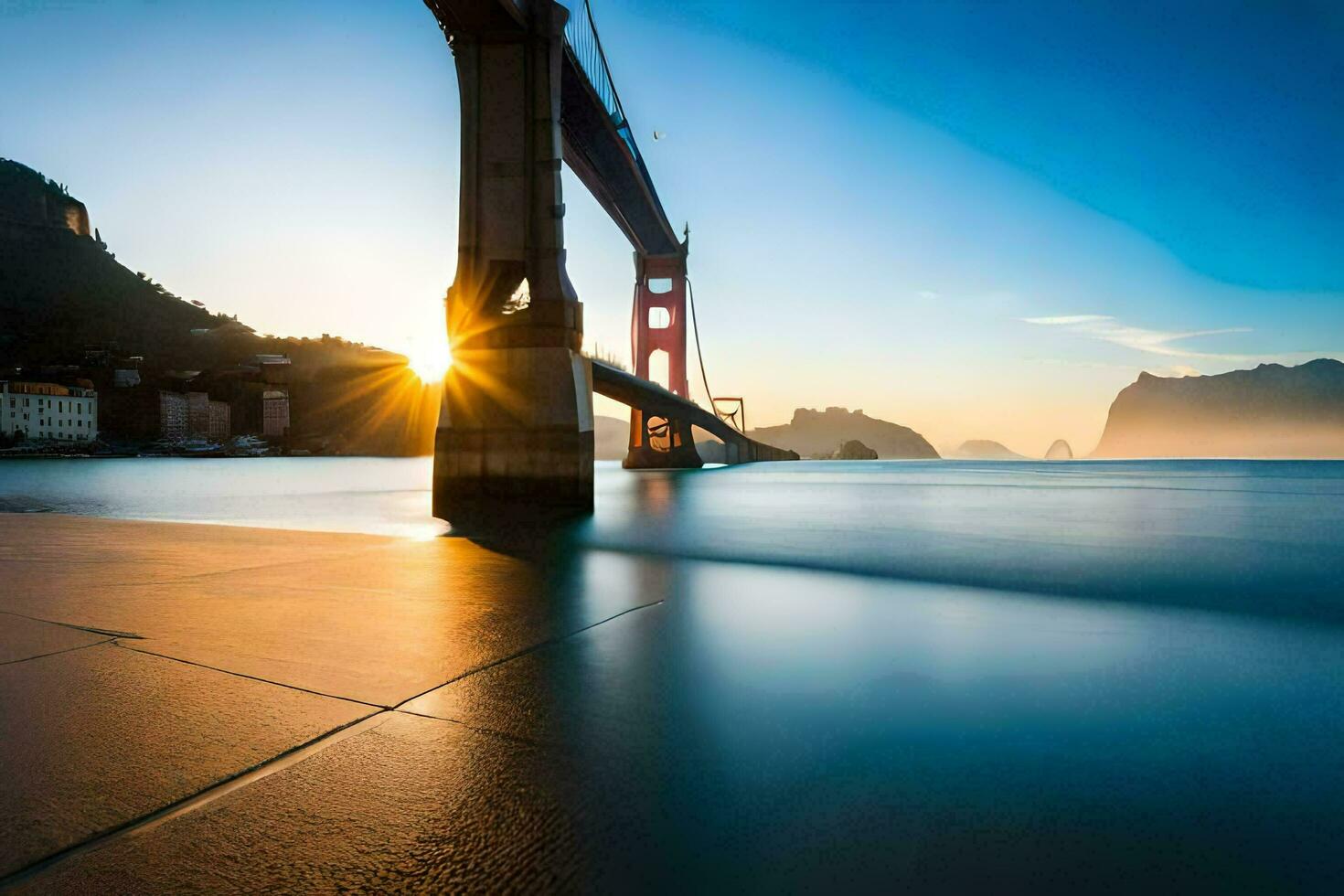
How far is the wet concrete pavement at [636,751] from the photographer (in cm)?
167

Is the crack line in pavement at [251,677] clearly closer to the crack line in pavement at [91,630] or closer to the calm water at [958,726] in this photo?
the crack line in pavement at [91,630]

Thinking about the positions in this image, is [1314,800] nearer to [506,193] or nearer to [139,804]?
[139,804]

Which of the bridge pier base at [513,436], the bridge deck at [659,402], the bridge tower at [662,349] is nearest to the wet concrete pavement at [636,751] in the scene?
the bridge pier base at [513,436]

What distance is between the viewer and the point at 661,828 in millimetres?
1855

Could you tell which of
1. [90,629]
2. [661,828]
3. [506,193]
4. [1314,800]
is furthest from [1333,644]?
[506,193]

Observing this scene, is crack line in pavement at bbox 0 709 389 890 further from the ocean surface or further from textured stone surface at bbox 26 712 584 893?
the ocean surface

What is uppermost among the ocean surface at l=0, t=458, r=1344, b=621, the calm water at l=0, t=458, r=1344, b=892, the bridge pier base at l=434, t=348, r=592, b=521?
the bridge pier base at l=434, t=348, r=592, b=521

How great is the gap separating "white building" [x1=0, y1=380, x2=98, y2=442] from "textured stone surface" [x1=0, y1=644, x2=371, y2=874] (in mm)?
117666

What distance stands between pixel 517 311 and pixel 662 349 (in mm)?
43049

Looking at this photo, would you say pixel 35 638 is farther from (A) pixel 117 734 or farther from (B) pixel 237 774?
(B) pixel 237 774

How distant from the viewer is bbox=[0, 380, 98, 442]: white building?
8762 centimetres

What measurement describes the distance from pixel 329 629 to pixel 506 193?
1444cm

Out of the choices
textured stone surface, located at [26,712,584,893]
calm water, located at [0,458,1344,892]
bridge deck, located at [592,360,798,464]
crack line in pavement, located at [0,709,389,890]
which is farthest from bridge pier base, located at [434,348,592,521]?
bridge deck, located at [592,360,798,464]

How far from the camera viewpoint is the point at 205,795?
1843 mm
